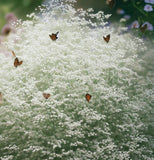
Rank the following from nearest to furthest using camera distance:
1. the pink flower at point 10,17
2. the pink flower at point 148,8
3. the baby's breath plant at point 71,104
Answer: the baby's breath plant at point 71,104 → the pink flower at point 10,17 → the pink flower at point 148,8

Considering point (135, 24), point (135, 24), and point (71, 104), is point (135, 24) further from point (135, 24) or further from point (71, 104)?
point (71, 104)

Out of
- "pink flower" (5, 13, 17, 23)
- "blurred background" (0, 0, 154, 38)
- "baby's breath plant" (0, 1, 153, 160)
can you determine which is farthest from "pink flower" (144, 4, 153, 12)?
"pink flower" (5, 13, 17, 23)

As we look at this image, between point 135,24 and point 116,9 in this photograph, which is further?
point 116,9

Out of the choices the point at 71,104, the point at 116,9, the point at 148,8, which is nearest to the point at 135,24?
the point at 148,8

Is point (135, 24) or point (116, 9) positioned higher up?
point (116, 9)

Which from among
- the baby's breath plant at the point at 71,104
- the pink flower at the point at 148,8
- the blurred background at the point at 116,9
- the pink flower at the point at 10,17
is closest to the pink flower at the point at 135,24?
the blurred background at the point at 116,9

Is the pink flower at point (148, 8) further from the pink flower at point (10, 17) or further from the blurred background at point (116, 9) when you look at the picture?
the pink flower at point (10, 17)
